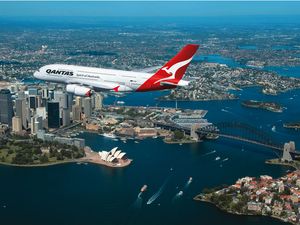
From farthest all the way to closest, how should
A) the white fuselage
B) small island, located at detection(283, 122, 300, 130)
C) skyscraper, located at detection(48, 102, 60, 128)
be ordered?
small island, located at detection(283, 122, 300, 130) → skyscraper, located at detection(48, 102, 60, 128) → the white fuselage

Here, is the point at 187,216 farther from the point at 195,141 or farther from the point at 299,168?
the point at 195,141

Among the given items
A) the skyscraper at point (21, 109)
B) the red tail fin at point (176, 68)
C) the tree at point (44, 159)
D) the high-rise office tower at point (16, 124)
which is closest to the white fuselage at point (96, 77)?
the red tail fin at point (176, 68)

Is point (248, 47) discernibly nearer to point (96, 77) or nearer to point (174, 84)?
point (96, 77)

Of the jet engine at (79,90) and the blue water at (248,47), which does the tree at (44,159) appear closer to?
the jet engine at (79,90)

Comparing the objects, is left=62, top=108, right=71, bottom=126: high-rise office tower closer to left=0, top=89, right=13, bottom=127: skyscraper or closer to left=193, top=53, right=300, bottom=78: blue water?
left=0, top=89, right=13, bottom=127: skyscraper

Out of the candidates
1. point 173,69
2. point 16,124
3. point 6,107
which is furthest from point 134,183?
point 6,107

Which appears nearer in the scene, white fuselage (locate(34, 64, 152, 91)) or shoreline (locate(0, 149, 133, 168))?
white fuselage (locate(34, 64, 152, 91))

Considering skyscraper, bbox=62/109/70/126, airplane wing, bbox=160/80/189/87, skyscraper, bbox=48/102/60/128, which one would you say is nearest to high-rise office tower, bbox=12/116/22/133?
skyscraper, bbox=48/102/60/128

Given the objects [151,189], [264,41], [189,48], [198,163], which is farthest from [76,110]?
[264,41]

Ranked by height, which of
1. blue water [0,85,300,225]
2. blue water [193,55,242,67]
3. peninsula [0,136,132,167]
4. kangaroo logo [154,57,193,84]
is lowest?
blue water [0,85,300,225]
